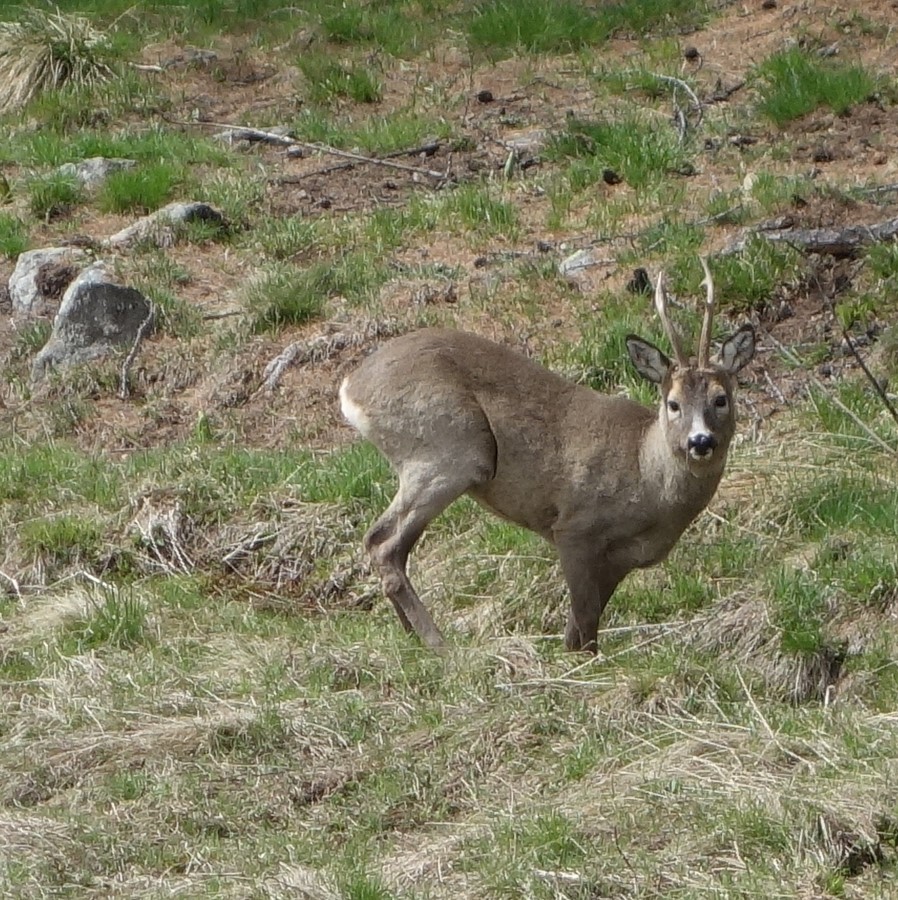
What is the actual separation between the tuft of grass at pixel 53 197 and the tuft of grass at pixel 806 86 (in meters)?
4.77

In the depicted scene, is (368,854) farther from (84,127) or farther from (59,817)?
(84,127)

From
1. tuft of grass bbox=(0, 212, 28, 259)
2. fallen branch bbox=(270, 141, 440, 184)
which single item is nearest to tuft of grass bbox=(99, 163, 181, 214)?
tuft of grass bbox=(0, 212, 28, 259)

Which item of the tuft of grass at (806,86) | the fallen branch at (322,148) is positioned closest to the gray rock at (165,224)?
the fallen branch at (322,148)

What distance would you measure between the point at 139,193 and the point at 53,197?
0.62 meters

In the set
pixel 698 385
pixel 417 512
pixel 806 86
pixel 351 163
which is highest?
pixel 698 385

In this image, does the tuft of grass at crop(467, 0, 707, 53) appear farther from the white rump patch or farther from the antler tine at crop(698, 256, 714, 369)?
the antler tine at crop(698, 256, 714, 369)

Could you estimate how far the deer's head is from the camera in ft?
25.0

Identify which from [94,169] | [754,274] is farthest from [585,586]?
[94,169]

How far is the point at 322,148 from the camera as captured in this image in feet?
45.9

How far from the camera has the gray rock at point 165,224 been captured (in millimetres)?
12891

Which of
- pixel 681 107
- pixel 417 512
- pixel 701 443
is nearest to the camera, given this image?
pixel 701 443

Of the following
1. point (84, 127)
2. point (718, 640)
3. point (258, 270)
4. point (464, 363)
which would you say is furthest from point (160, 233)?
point (718, 640)

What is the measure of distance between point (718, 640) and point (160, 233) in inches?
253

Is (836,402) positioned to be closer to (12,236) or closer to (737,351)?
(737,351)
